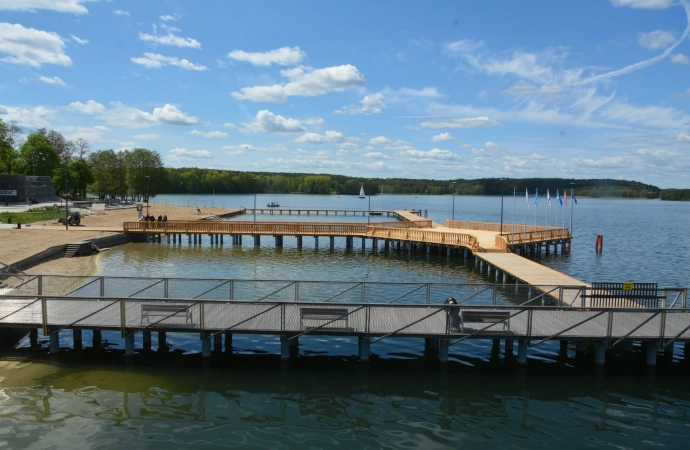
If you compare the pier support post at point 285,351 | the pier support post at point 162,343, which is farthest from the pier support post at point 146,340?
the pier support post at point 285,351

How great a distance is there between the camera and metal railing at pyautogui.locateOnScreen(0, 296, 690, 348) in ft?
48.4

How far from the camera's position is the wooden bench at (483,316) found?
48.5 feet

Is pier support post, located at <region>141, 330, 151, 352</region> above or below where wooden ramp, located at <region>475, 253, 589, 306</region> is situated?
below

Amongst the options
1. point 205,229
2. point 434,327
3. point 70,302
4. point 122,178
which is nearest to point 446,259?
point 205,229

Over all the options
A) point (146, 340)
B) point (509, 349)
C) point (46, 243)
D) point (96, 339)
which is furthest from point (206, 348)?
point (46, 243)

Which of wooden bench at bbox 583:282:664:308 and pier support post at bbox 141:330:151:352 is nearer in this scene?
pier support post at bbox 141:330:151:352

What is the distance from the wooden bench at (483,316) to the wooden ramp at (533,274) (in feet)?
16.7

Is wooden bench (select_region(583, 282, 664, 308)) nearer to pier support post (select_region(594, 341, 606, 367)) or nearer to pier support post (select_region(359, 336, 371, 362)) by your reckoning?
pier support post (select_region(594, 341, 606, 367))

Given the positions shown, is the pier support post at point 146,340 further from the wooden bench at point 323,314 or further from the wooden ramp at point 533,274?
the wooden ramp at point 533,274

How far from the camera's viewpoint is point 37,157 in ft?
331

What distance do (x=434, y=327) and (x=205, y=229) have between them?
35.7 meters

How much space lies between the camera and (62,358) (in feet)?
51.0

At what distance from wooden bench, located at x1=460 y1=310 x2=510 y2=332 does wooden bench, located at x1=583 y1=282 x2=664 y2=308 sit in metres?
3.62

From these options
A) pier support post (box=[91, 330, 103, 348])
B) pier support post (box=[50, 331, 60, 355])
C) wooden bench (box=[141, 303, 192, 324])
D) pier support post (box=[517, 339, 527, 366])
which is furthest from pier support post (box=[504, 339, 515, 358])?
pier support post (box=[50, 331, 60, 355])
